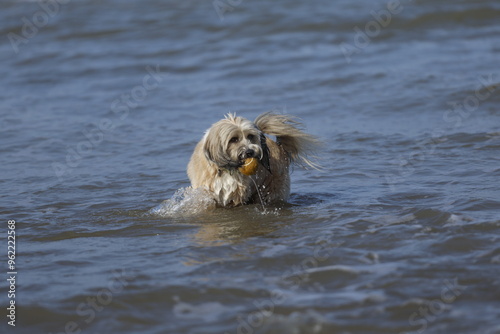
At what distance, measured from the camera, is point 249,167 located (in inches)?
259

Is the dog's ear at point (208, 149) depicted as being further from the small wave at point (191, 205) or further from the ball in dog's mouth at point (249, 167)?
the small wave at point (191, 205)

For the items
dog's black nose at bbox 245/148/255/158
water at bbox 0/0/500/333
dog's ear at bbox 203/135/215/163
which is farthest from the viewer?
dog's ear at bbox 203/135/215/163

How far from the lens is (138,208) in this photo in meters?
7.33

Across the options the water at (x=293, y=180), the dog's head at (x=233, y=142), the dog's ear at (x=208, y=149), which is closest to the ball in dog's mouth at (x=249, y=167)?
the dog's head at (x=233, y=142)

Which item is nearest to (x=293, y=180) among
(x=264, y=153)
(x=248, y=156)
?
(x=264, y=153)

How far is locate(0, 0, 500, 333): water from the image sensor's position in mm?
4895

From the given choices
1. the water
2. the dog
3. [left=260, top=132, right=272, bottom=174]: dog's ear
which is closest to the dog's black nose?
the dog

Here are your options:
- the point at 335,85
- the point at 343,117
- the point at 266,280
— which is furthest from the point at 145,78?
the point at 266,280

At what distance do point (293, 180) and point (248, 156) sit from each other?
198 centimetres

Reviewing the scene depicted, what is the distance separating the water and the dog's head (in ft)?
1.98

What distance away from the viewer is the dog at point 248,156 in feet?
21.3

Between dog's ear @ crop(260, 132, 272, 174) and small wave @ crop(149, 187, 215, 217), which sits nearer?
dog's ear @ crop(260, 132, 272, 174)

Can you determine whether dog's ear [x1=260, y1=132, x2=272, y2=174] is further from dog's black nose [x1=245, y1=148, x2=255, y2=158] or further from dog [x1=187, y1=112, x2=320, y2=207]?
dog's black nose [x1=245, y1=148, x2=255, y2=158]

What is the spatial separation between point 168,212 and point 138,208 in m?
0.38
